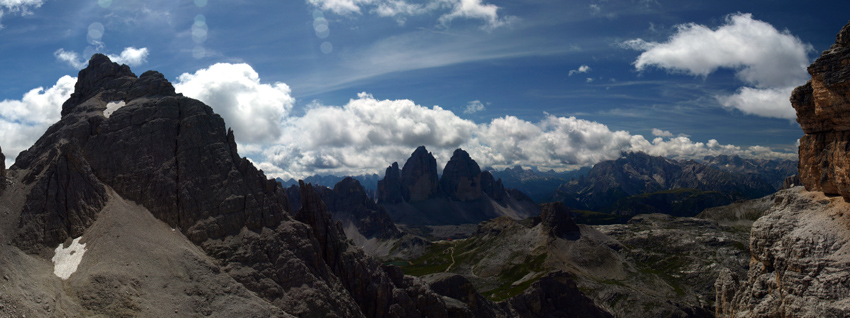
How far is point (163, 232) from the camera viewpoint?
74750mm

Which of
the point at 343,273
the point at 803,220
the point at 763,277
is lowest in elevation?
the point at 343,273

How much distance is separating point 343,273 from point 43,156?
57.0 metres

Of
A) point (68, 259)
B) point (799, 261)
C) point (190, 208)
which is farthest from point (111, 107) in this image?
point (799, 261)

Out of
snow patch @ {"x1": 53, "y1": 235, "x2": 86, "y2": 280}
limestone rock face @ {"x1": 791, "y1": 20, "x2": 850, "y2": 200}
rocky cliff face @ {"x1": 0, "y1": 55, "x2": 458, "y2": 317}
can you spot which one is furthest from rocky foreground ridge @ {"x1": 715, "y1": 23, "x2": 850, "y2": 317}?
snow patch @ {"x1": 53, "y1": 235, "x2": 86, "y2": 280}

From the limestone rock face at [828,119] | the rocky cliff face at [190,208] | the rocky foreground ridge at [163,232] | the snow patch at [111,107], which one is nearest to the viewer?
the limestone rock face at [828,119]

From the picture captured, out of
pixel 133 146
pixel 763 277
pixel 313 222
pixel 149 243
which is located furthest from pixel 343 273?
pixel 763 277

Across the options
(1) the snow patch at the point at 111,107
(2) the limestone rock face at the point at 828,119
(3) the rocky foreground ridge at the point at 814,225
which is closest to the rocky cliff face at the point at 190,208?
(1) the snow patch at the point at 111,107

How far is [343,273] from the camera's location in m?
86.2

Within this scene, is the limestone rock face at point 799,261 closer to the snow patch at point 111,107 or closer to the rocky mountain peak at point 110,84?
the rocky mountain peak at point 110,84

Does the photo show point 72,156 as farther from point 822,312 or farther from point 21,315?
point 822,312

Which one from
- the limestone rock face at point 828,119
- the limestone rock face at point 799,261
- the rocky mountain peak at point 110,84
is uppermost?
the rocky mountain peak at point 110,84

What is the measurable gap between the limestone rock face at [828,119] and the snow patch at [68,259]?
86.8m

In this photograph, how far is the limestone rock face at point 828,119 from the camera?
32.0 m

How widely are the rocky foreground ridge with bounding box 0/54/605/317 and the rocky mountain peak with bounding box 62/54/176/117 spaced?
38cm
